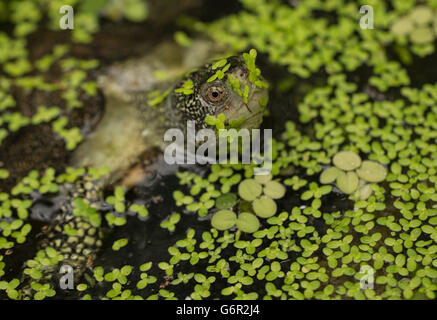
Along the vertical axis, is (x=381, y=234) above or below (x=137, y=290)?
above

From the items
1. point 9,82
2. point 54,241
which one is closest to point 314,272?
point 54,241

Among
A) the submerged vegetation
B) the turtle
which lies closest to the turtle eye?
the turtle

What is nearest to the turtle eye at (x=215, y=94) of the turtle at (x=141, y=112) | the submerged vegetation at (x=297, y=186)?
the turtle at (x=141, y=112)

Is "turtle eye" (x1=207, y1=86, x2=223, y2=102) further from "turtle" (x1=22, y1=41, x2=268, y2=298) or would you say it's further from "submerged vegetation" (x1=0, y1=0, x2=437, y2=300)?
"submerged vegetation" (x1=0, y1=0, x2=437, y2=300)

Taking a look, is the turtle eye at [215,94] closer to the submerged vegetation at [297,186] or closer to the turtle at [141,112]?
the turtle at [141,112]

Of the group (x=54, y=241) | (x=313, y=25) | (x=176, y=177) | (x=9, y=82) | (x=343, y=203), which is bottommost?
(x=54, y=241)

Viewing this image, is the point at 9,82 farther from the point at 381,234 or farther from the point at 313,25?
the point at 381,234
